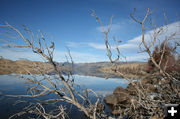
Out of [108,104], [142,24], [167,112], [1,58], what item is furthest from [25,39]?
[108,104]

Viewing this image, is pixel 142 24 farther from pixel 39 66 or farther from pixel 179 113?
Result: pixel 39 66

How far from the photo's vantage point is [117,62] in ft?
8.67

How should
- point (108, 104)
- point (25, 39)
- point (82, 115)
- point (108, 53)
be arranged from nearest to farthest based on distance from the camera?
1. point (25, 39)
2. point (108, 53)
3. point (82, 115)
4. point (108, 104)

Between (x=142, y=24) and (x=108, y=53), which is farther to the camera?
(x=142, y=24)

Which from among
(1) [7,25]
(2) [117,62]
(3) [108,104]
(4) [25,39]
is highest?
(1) [7,25]

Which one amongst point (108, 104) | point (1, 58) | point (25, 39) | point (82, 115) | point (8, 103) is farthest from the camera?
point (108, 104)

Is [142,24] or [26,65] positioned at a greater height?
[142,24]

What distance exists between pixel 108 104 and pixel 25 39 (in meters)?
10.1

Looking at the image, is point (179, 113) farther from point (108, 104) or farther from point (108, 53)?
point (108, 104)

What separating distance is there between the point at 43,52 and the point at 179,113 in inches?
96.5

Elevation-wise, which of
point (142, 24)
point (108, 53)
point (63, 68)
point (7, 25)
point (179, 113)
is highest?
point (142, 24)

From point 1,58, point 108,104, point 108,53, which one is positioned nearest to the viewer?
point 1,58

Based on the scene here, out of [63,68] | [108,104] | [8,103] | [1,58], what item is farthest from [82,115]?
[1,58]

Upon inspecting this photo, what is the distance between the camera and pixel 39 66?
231 centimetres
